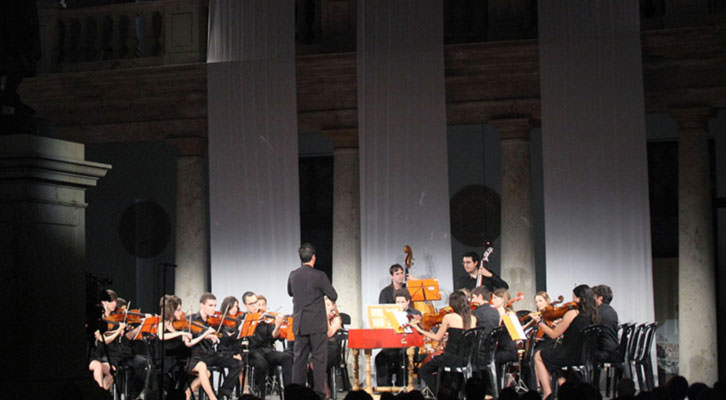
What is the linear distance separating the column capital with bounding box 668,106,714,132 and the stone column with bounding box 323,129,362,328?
392 cm

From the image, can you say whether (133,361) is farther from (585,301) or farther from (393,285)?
(585,301)

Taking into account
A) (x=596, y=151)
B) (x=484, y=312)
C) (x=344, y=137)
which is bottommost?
(x=484, y=312)

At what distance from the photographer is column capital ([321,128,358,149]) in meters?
13.7

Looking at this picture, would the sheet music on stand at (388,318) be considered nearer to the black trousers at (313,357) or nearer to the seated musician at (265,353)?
the black trousers at (313,357)

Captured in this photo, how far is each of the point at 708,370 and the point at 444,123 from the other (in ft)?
13.4

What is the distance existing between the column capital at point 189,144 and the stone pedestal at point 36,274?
835cm

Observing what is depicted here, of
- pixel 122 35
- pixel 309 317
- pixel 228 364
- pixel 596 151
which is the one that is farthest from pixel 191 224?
pixel 596 151

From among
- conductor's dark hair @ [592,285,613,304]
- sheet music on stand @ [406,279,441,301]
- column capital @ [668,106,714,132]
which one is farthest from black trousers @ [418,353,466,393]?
column capital @ [668,106,714,132]

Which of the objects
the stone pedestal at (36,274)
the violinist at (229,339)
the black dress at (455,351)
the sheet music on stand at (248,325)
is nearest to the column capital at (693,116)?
the black dress at (455,351)

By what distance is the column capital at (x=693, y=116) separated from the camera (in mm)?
12398

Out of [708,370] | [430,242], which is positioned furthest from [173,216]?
[708,370]

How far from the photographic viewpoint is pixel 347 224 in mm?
13648

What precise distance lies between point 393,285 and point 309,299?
7.52 feet

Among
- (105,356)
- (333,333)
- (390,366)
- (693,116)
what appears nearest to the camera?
(105,356)
